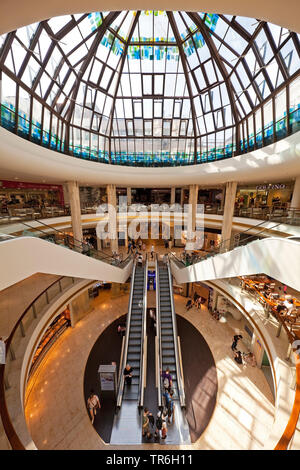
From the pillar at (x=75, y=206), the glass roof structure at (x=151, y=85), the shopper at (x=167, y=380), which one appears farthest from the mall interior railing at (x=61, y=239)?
the shopper at (x=167, y=380)

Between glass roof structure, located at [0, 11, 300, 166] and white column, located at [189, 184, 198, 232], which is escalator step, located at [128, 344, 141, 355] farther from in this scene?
glass roof structure, located at [0, 11, 300, 166]

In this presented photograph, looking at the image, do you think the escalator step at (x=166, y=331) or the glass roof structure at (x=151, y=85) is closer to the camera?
the glass roof structure at (x=151, y=85)

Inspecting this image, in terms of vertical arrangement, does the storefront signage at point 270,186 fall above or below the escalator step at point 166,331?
above

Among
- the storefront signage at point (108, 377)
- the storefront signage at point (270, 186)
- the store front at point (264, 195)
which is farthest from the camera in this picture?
the store front at point (264, 195)

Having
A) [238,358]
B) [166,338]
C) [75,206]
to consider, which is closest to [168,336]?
[166,338]

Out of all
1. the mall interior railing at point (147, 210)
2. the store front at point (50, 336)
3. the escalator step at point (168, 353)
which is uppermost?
the mall interior railing at point (147, 210)

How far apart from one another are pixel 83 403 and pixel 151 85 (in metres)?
21.5

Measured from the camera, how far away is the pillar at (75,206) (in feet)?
45.5

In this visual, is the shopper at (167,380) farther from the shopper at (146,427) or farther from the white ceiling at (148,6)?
the white ceiling at (148,6)

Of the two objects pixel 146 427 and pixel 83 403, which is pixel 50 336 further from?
pixel 146 427
